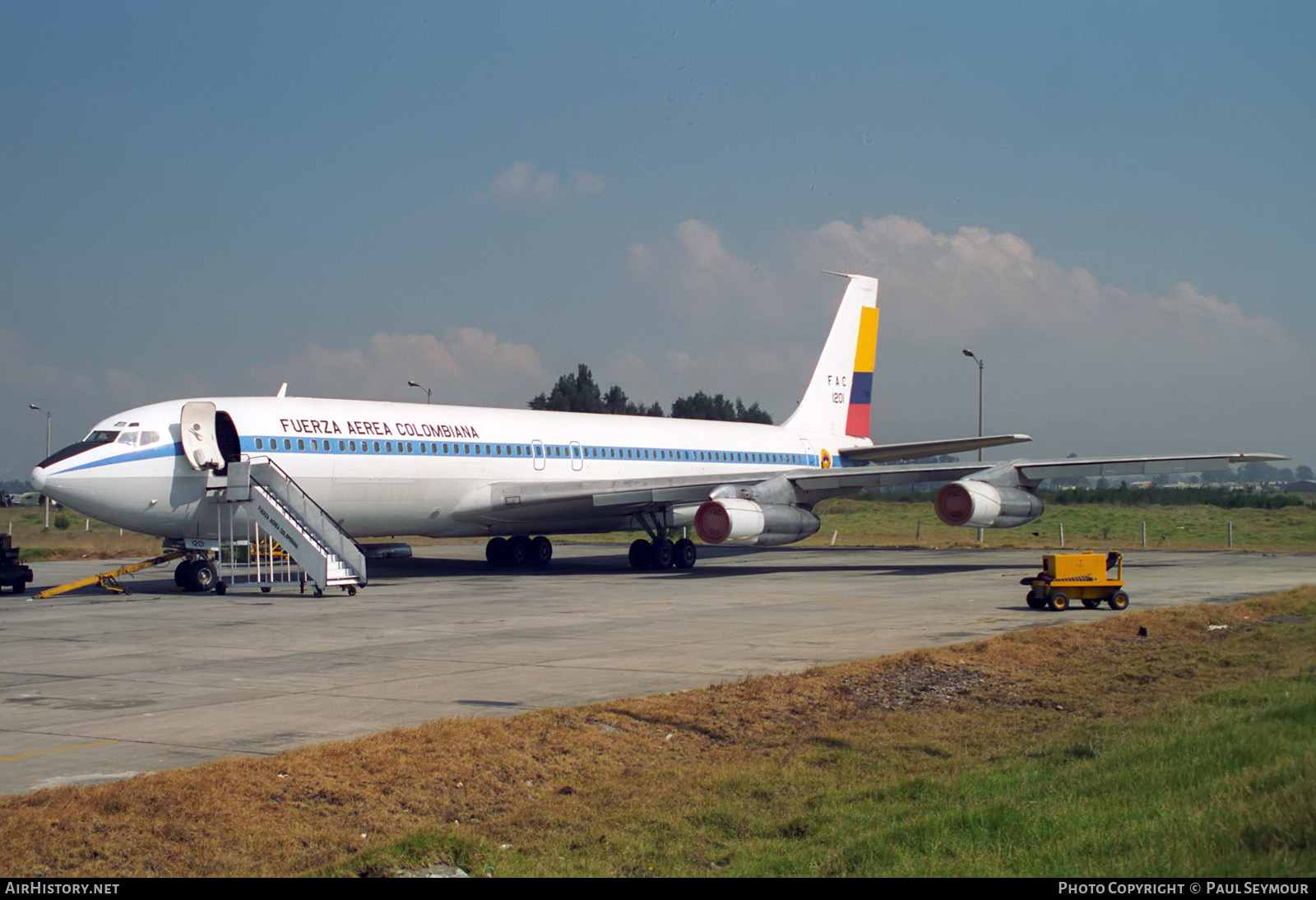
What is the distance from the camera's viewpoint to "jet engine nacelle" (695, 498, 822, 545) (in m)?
26.4

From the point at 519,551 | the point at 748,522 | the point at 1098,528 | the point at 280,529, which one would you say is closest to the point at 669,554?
the point at 748,522

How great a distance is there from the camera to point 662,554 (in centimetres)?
3017

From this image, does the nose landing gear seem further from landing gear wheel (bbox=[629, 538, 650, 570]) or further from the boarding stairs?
landing gear wheel (bbox=[629, 538, 650, 570])

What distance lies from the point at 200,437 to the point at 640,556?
11858 millimetres

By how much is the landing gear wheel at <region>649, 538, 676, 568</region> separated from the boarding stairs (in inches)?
352

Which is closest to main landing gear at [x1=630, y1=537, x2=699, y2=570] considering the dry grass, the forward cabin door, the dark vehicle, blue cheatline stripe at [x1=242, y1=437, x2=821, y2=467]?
blue cheatline stripe at [x1=242, y1=437, x2=821, y2=467]

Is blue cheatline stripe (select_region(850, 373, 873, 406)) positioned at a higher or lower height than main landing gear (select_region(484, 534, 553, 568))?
higher

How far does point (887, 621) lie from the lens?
17.0m

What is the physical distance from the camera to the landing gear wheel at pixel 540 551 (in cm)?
3294

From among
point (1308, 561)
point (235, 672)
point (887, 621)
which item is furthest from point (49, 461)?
point (1308, 561)

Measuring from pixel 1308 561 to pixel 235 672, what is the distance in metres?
27.7

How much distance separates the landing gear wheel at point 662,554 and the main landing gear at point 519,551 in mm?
4095

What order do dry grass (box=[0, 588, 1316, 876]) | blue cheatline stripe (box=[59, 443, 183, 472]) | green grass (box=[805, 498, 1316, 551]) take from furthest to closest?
green grass (box=[805, 498, 1316, 551]), blue cheatline stripe (box=[59, 443, 183, 472]), dry grass (box=[0, 588, 1316, 876])

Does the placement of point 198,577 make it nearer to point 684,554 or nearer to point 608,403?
point 684,554
